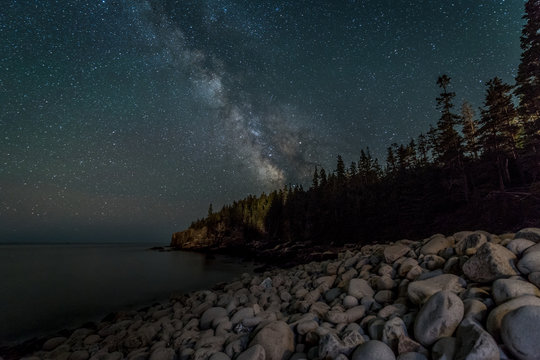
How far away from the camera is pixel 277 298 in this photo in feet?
26.0

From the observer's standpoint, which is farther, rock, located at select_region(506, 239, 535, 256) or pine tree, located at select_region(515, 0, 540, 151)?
pine tree, located at select_region(515, 0, 540, 151)

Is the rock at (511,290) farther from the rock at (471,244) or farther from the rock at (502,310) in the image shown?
the rock at (471,244)

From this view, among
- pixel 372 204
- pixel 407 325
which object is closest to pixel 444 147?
pixel 372 204

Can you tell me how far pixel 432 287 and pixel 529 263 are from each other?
5.17ft

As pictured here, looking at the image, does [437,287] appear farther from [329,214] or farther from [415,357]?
[329,214]

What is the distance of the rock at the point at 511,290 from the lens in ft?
11.3

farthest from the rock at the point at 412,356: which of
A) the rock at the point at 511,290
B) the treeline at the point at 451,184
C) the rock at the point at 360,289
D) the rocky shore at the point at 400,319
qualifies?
the treeline at the point at 451,184

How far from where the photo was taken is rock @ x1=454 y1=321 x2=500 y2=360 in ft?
8.62

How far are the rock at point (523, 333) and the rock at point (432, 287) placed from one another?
4.56 feet

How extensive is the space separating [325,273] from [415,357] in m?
5.97

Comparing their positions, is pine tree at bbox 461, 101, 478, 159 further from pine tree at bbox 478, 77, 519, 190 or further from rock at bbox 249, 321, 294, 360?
rock at bbox 249, 321, 294, 360

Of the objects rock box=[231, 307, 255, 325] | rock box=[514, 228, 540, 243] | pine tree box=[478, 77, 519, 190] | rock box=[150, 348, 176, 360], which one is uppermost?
pine tree box=[478, 77, 519, 190]

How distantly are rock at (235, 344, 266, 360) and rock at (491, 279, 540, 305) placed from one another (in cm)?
389

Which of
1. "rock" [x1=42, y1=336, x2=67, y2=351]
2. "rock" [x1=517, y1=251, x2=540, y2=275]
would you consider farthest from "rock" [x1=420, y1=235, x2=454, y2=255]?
"rock" [x1=42, y1=336, x2=67, y2=351]
